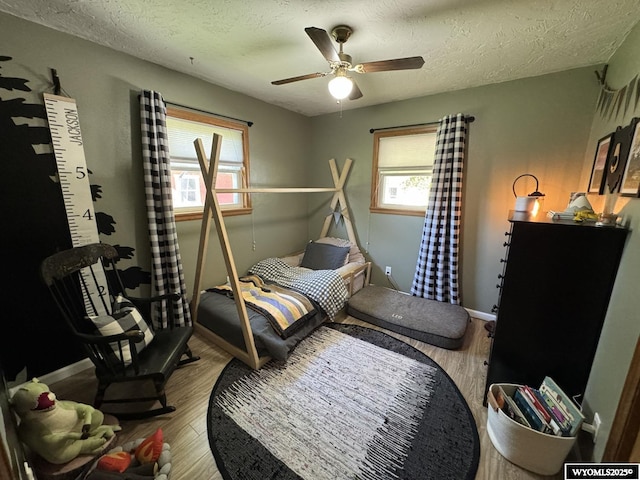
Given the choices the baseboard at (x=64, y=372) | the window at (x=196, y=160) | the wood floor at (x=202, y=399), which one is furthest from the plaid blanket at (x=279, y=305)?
the baseboard at (x=64, y=372)

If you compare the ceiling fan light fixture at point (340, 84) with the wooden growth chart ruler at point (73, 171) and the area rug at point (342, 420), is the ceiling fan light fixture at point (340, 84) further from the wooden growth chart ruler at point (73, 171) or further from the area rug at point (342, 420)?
the area rug at point (342, 420)

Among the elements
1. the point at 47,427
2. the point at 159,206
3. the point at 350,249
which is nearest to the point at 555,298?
the point at 350,249

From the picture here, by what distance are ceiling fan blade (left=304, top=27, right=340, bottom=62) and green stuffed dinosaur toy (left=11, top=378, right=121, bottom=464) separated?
2194 millimetres

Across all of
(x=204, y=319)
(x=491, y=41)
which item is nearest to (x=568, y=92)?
(x=491, y=41)

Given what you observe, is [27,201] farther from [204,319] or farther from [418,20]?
[418,20]

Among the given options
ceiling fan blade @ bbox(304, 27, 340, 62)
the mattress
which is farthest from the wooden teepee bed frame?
ceiling fan blade @ bbox(304, 27, 340, 62)

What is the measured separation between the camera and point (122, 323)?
5.22 feet

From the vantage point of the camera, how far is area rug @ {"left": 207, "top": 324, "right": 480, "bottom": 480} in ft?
4.37

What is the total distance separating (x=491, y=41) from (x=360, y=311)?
8.30 ft

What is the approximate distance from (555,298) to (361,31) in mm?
2044

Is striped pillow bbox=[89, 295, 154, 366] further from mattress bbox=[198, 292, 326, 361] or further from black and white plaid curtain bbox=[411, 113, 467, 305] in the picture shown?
black and white plaid curtain bbox=[411, 113, 467, 305]

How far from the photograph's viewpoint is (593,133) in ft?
6.79

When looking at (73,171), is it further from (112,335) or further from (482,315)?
(482,315)

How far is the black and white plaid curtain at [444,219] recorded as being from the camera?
2639 millimetres
